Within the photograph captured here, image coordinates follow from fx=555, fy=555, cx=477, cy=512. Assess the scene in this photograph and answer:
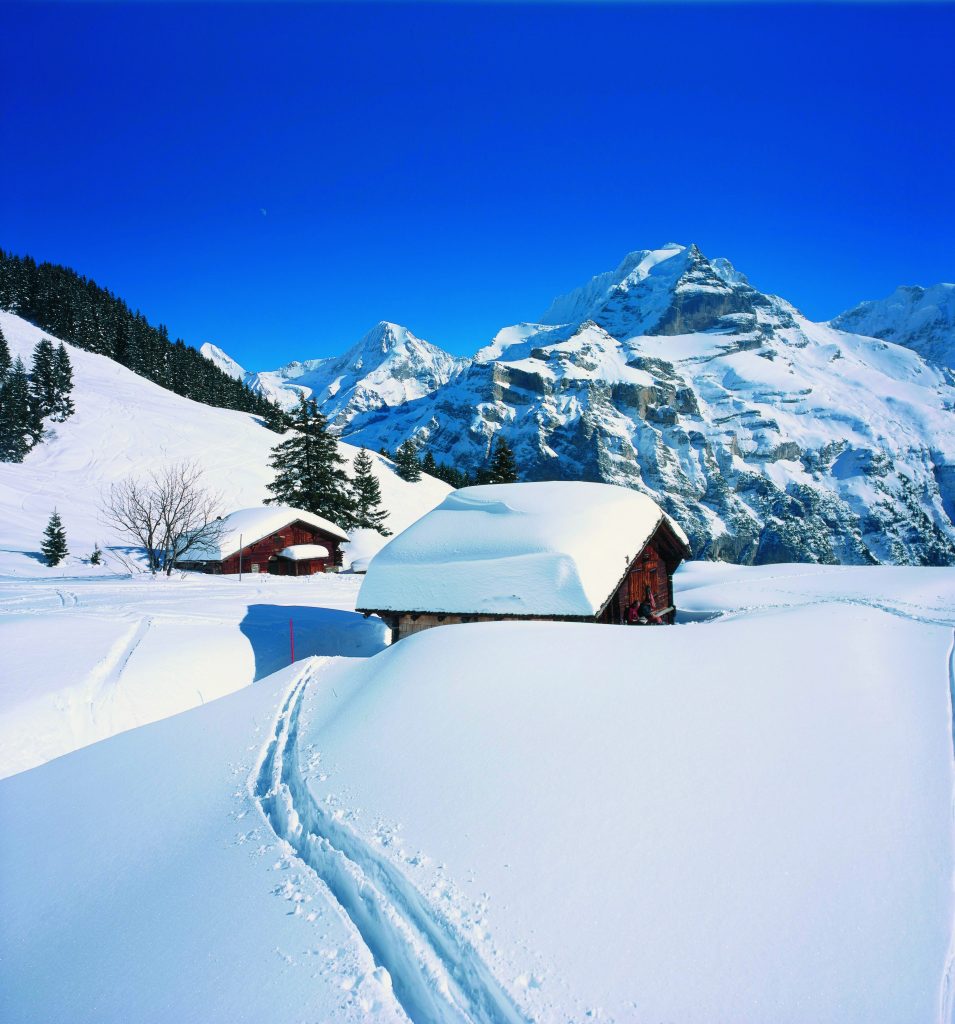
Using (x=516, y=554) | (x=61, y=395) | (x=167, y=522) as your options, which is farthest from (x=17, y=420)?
(x=516, y=554)

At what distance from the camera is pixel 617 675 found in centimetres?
731

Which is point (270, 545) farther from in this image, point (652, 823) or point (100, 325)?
point (100, 325)

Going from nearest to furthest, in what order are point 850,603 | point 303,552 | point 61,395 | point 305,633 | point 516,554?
point 516,554
point 850,603
point 305,633
point 303,552
point 61,395

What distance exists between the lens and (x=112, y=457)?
48.9 meters

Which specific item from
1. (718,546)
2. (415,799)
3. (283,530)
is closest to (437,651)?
(415,799)

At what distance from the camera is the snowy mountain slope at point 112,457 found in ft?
119

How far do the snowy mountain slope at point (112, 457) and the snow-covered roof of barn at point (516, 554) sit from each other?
21394 millimetres

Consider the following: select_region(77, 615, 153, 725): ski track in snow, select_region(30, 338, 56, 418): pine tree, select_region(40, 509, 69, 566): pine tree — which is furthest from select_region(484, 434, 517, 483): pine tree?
select_region(30, 338, 56, 418): pine tree

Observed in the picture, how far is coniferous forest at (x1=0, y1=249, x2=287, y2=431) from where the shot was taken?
246 feet

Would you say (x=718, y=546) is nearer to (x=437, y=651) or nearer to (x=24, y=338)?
(x=24, y=338)

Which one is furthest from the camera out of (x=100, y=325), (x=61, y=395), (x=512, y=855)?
(x=100, y=325)

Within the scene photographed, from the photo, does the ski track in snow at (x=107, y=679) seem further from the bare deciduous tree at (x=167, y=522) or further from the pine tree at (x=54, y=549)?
the pine tree at (x=54, y=549)

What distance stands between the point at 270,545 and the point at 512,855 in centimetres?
3200

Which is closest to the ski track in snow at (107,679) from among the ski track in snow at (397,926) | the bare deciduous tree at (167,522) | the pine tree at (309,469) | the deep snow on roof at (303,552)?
the ski track in snow at (397,926)
